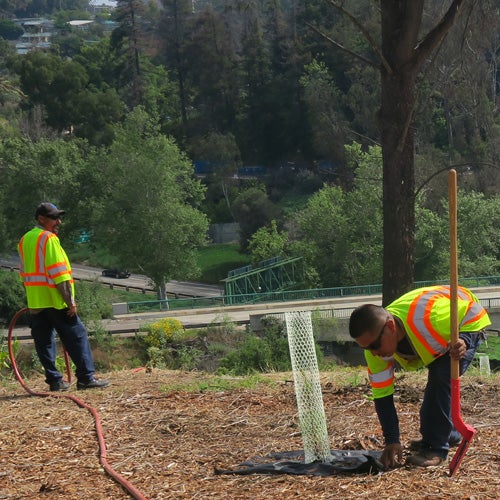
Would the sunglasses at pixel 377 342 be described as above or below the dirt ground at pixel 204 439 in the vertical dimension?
above

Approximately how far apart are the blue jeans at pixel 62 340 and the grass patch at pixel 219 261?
5307 centimetres

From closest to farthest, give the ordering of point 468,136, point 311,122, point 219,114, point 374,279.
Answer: point 374,279
point 468,136
point 311,122
point 219,114

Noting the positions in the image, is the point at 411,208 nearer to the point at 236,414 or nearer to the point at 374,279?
Result: the point at 236,414

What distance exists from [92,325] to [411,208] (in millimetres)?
25109

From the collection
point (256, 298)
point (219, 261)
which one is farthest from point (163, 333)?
point (219, 261)

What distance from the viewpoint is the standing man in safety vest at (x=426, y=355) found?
5547mm

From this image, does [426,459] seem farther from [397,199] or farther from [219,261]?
[219,261]

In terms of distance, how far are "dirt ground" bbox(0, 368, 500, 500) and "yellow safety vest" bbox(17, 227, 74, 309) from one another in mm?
900

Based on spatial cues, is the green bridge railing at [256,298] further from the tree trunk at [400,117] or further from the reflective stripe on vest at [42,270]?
the reflective stripe on vest at [42,270]

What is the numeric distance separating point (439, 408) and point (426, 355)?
0.34m

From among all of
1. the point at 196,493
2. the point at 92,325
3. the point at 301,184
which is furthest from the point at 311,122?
the point at 196,493

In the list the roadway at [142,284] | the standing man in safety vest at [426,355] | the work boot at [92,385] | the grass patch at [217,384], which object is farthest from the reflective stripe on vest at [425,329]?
the roadway at [142,284]

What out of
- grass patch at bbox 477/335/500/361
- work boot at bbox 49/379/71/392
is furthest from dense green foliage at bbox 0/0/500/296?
work boot at bbox 49/379/71/392

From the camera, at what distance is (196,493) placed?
5414 mm
